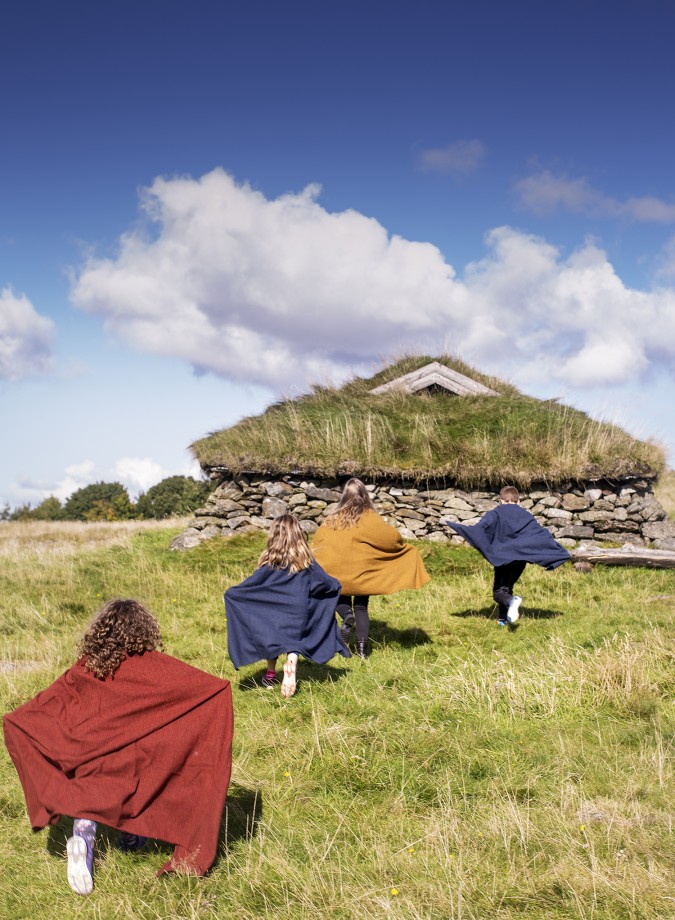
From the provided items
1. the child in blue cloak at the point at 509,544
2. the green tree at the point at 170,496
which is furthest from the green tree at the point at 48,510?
the child in blue cloak at the point at 509,544

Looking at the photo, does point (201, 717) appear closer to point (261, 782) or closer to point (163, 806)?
point (163, 806)

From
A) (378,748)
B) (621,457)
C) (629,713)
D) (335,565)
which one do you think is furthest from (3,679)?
(621,457)

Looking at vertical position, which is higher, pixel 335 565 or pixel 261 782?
pixel 335 565

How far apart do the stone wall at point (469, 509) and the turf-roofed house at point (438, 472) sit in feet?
0.08

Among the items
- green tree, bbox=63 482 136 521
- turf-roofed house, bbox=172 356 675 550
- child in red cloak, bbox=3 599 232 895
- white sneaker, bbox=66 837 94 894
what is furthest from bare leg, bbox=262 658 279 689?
green tree, bbox=63 482 136 521

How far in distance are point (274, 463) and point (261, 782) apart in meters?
12.5

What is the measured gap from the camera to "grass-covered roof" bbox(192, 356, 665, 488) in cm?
1738

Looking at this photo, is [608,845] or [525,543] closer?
[608,845]

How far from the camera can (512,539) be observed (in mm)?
10812

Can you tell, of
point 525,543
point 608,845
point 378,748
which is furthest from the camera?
point 525,543

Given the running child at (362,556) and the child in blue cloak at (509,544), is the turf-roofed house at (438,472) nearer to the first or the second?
the child in blue cloak at (509,544)

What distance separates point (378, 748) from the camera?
6141 millimetres

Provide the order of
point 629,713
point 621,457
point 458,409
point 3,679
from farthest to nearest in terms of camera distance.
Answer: point 458,409 → point 621,457 → point 3,679 → point 629,713

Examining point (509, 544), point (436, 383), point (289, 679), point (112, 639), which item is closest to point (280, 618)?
point (289, 679)
